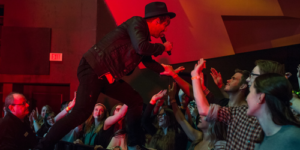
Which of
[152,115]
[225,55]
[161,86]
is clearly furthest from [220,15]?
[152,115]

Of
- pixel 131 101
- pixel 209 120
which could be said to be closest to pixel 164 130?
pixel 131 101

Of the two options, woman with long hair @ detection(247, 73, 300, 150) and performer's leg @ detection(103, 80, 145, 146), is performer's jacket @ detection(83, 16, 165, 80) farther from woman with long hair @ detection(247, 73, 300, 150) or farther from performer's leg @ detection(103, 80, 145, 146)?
woman with long hair @ detection(247, 73, 300, 150)

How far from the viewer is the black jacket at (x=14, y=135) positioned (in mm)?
2455

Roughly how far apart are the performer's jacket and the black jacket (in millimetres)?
1299

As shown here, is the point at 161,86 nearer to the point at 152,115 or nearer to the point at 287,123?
the point at 152,115

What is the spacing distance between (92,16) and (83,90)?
13.1ft

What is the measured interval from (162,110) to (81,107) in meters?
1.37

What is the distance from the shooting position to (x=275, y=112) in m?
1.14

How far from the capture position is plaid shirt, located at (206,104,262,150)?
1455 mm

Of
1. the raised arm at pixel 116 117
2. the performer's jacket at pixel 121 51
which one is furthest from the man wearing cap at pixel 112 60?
the raised arm at pixel 116 117

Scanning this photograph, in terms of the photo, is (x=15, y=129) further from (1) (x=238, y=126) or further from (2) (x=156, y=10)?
(1) (x=238, y=126)

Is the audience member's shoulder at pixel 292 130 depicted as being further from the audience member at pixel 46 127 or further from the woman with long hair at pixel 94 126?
the audience member at pixel 46 127

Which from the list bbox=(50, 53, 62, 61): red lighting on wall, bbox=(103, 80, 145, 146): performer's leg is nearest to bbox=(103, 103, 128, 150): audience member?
bbox=(103, 80, 145, 146): performer's leg

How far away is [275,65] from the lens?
1776 millimetres
